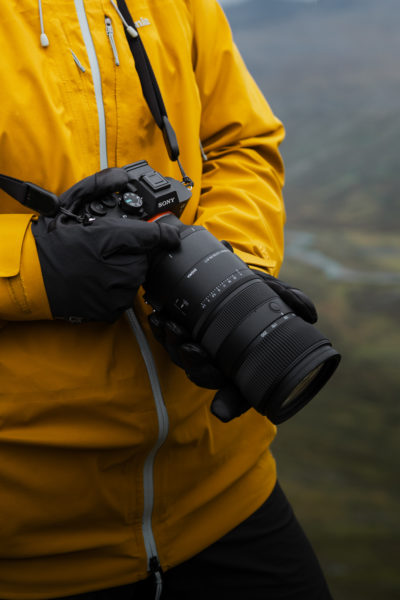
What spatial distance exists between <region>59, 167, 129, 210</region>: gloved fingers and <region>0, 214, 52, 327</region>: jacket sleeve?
0.22 feet

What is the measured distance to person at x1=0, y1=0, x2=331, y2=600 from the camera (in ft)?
2.71

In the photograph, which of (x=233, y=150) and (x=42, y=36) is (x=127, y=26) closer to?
(x=42, y=36)

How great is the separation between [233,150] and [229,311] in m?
0.36

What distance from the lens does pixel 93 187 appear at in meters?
0.82

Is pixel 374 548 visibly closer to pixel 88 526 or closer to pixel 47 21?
pixel 88 526

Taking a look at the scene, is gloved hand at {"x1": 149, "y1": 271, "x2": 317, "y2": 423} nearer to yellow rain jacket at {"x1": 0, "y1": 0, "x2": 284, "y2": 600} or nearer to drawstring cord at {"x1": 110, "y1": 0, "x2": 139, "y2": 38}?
yellow rain jacket at {"x1": 0, "y1": 0, "x2": 284, "y2": 600}

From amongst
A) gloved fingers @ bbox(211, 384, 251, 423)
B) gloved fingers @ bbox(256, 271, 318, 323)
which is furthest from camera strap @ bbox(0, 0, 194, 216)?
gloved fingers @ bbox(211, 384, 251, 423)

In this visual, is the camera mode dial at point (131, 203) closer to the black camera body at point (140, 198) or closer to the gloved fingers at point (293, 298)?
the black camera body at point (140, 198)

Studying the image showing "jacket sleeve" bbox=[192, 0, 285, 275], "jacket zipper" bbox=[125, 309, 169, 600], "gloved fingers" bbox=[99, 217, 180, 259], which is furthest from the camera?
"jacket sleeve" bbox=[192, 0, 285, 275]

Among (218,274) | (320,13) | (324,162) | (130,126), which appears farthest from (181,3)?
(320,13)

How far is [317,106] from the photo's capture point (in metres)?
6.07

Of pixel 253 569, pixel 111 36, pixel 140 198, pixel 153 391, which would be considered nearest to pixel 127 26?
pixel 111 36

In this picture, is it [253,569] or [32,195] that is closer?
[32,195]

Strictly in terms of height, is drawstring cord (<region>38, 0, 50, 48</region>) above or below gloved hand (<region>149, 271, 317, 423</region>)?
above
